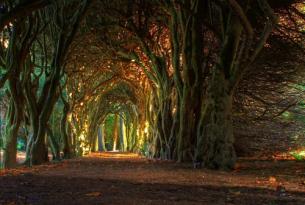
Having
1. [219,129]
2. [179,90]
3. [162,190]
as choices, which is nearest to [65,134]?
[179,90]

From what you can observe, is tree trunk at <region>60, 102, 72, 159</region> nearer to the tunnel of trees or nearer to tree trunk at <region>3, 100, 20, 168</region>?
the tunnel of trees

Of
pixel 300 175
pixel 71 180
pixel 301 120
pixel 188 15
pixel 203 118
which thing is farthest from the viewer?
pixel 301 120

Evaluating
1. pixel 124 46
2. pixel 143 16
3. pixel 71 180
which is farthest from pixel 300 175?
pixel 124 46

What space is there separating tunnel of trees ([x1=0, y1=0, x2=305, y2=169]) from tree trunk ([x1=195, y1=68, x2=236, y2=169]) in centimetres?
2

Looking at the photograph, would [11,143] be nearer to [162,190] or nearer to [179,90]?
[179,90]

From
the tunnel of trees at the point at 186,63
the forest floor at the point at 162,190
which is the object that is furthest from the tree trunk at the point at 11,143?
the forest floor at the point at 162,190

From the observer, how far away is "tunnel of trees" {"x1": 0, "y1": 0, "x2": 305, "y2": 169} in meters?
8.73

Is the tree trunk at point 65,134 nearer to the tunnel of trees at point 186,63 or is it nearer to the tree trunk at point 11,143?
the tunnel of trees at point 186,63

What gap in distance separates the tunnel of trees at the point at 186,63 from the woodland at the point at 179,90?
3cm

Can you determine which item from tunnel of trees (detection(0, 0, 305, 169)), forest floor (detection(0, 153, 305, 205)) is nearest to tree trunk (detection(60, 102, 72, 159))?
tunnel of trees (detection(0, 0, 305, 169))

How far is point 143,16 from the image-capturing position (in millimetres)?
14969

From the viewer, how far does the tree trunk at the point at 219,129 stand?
8.59 metres

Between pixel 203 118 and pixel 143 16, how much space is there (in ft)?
21.9

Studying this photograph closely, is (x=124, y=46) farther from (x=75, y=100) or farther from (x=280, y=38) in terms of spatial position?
(x=280, y=38)
